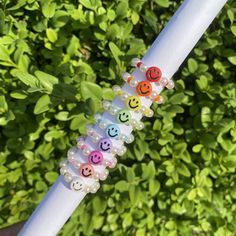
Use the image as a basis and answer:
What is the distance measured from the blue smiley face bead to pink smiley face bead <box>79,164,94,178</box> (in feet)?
0.20

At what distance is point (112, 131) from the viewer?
743 millimetres

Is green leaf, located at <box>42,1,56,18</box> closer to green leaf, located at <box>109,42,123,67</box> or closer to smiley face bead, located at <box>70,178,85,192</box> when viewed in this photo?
green leaf, located at <box>109,42,123,67</box>

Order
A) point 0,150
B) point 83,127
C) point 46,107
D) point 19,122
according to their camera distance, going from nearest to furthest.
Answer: point 46,107
point 83,127
point 19,122
point 0,150

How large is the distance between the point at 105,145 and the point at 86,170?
53 mm

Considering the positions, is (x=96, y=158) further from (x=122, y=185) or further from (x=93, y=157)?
(x=122, y=185)

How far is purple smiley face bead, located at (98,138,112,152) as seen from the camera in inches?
29.5

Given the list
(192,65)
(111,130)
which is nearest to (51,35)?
(192,65)

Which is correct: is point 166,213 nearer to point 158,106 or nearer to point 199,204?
point 199,204

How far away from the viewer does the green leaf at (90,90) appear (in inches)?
36.4

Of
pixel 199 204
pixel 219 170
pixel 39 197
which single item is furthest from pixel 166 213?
pixel 39 197

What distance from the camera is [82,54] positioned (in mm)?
1198

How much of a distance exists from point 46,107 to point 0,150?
15.5 inches

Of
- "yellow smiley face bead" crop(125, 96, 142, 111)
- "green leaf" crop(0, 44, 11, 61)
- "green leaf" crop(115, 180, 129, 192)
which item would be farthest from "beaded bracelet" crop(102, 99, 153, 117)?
"green leaf" crop(115, 180, 129, 192)

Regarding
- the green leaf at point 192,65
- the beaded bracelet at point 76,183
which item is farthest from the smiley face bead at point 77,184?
the green leaf at point 192,65
